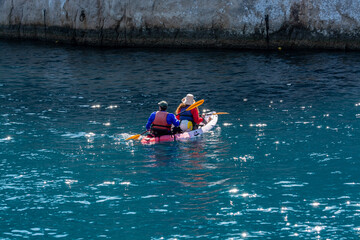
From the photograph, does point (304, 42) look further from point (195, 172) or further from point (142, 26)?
point (195, 172)

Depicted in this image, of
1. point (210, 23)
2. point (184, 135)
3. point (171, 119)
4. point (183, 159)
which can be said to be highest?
point (210, 23)

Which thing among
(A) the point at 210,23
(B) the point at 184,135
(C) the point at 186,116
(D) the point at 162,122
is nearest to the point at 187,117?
(C) the point at 186,116

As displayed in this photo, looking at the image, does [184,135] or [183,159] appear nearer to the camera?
[183,159]

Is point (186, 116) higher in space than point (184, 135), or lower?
higher

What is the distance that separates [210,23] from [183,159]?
1035 inches

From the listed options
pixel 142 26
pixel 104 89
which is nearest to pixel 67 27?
pixel 142 26

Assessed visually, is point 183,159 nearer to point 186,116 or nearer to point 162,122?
point 162,122

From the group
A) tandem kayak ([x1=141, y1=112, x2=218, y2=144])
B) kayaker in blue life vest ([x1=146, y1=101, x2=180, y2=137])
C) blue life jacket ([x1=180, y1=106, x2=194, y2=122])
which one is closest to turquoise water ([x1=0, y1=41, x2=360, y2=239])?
tandem kayak ([x1=141, y1=112, x2=218, y2=144])

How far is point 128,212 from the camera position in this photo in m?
13.1

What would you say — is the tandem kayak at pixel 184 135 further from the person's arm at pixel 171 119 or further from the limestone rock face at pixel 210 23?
the limestone rock face at pixel 210 23

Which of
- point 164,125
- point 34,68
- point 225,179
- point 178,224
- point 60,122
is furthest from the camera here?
point 34,68

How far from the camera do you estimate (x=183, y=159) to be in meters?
17.2

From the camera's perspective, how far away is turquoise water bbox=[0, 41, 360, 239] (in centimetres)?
1250

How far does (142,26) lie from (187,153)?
90.0 ft
